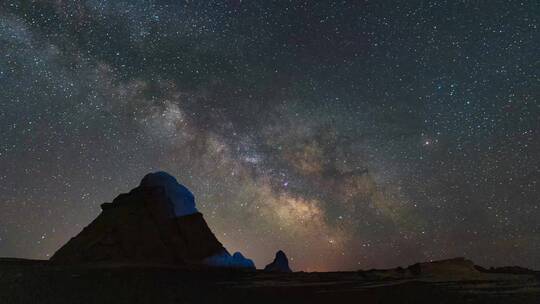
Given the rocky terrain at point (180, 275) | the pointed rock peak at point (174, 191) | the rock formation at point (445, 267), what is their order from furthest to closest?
the pointed rock peak at point (174, 191), the rock formation at point (445, 267), the rocky terrain at point (180, 275)

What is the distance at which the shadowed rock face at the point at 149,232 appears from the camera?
139 ft

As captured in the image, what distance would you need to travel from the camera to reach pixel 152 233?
45.9 metres

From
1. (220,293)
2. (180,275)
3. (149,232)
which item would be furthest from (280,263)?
(220,293)

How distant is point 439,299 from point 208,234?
38.1 metres

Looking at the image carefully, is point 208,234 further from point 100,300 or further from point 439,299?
point 439,299

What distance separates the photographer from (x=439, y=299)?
50.5 ft

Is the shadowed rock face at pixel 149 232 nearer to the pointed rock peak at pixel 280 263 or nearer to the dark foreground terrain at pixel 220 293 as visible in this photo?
the pointed rock peak at pixel 280 263

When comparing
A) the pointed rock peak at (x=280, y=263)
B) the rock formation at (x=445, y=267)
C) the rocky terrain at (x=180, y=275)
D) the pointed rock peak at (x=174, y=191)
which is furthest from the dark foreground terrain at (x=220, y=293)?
the pointed rock peak at (x=280, y=263)

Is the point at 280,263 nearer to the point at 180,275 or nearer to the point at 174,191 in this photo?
the point at 174,191

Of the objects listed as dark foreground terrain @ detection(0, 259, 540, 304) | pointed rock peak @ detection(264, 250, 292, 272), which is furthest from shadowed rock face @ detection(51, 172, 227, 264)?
dark foreground terrain @ detection(0, 259, 540, 304)

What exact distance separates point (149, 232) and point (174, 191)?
852 centimetres

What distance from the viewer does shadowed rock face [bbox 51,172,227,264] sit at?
42.2 meters

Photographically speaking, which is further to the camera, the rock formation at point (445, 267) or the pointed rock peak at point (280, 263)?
the pointed rock peak at point (280, 263)

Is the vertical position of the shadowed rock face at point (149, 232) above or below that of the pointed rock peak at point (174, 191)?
below
